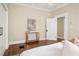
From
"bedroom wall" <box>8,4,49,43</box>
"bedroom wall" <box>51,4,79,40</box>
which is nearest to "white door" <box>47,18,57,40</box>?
"bedroom wall" <box>8,4,49,43</box>

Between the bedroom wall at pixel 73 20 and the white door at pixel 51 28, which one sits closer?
the bedroom wall at pixel 73 20

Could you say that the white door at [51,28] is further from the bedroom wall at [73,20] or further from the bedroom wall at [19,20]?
the bedroom wall at [73,20]

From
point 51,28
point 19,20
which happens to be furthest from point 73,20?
point 19,20

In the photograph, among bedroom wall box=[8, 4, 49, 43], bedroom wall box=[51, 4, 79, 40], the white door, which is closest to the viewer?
bedroom wall box=[51, 4, 79, 40]

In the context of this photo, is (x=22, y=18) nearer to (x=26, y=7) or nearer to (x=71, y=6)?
(x=26, y=7)

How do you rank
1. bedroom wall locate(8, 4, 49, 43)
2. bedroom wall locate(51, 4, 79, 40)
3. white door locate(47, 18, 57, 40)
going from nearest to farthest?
bedroom wall locate(51, 4, 79, 40) < bedroom wall locate(8, 4, 49, 43) < white door locate(47, 18, 57, 40)

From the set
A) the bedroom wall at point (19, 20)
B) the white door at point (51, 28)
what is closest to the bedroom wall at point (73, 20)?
the white door at point (51, 28)

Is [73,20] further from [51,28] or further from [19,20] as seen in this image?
[19,20]

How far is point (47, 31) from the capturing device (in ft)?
19.0

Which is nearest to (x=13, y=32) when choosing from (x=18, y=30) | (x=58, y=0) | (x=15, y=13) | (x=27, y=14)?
(x=18, y=30)

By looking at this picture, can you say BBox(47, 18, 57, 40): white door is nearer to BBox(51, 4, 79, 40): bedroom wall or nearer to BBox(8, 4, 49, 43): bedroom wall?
BBox(8, 4, 49, 43): bedroom wall

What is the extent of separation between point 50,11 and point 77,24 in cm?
247

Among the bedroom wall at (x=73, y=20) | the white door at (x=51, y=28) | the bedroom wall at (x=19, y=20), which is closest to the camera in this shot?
the bedroom wall at (x=73, y=20)

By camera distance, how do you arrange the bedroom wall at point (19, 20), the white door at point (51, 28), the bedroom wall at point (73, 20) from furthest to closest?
the white door at point (51, 28), the bedroom wall at point (19, 20), the bedroom wall at point (73, 20)
